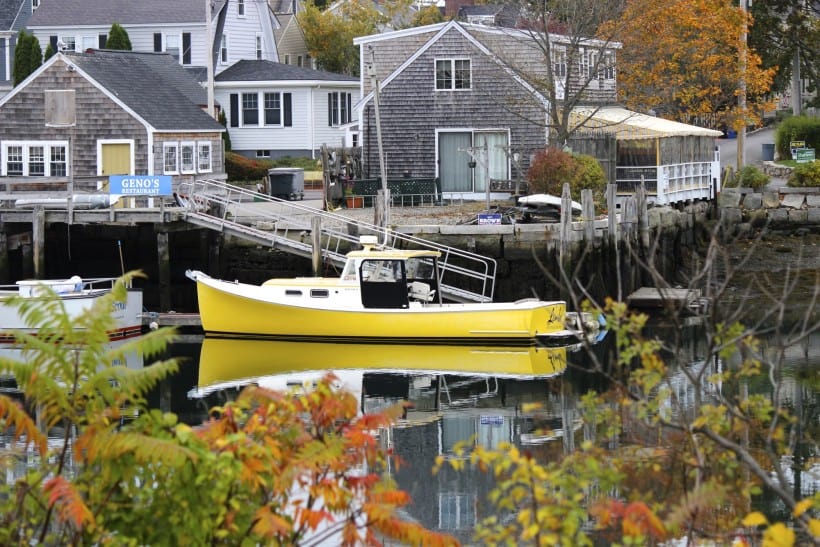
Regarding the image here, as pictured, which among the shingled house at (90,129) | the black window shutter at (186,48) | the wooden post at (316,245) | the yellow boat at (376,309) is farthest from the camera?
the black window shutter at (186,48)

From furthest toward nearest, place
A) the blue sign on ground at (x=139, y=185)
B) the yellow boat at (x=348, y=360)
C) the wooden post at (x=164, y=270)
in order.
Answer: the blue sign on ground at (x=139, y=185) < the wooden post at (x=164, y=270) < the yellow boat at (x=348, y=360)

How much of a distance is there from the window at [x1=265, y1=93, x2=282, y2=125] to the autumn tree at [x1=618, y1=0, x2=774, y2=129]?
15.3 metres

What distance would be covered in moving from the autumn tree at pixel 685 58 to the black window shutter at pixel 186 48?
20.6m

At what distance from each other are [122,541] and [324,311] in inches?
778

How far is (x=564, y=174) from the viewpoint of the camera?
35.7m

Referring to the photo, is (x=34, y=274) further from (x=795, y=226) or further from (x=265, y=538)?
(x=265, y=538)

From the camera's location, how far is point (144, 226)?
34.1 meters

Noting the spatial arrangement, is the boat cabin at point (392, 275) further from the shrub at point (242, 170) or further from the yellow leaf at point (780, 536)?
the shrub at point (242, 170)

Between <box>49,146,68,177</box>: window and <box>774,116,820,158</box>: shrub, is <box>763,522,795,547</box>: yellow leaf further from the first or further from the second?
<box>774,116,820,158</box>: shrub

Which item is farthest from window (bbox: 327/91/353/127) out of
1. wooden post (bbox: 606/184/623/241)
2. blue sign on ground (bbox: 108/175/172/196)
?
wooden post (bbox: 606/184/623/241)

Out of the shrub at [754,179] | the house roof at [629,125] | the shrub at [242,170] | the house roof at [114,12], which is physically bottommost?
the shrub at [754,179]

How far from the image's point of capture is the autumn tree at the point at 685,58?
1832 inches

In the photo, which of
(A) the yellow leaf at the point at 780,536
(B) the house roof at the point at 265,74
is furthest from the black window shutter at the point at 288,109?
(A) the yellow leaf at the point at 780,536

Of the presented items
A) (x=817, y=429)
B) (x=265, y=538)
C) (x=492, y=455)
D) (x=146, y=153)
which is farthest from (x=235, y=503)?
(x=146, y=153)
